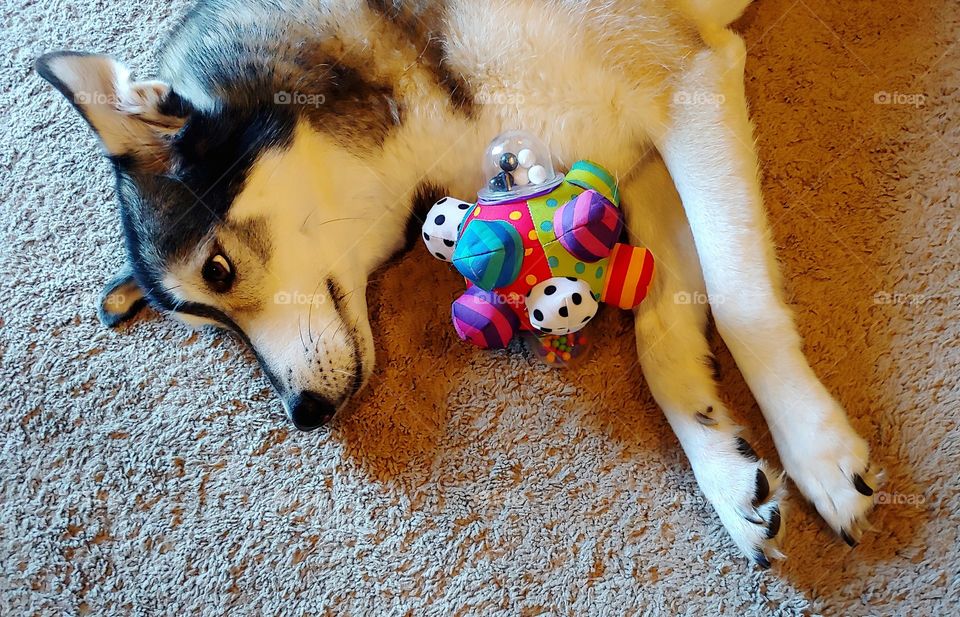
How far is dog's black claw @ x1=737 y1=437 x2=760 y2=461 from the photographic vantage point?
5.10ft

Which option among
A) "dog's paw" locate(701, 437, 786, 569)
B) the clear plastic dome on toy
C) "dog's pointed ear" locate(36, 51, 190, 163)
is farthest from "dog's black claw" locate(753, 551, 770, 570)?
→ "dog's pointed ear" locate(36, 51, 190, 163)

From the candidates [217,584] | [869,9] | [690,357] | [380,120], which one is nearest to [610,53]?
[380,120]

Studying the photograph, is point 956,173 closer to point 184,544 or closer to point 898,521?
point 898,521

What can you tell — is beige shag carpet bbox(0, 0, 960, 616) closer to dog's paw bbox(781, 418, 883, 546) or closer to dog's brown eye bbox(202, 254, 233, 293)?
dog's paw bbox(781, 418, 883, 546)

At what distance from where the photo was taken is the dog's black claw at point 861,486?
4.81ft

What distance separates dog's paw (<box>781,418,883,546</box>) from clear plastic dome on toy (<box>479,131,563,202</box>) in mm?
835

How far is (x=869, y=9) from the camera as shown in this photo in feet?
6.48

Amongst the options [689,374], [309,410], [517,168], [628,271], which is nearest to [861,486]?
[689,374]

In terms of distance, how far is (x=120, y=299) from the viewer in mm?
1931

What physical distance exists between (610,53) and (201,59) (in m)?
1.01

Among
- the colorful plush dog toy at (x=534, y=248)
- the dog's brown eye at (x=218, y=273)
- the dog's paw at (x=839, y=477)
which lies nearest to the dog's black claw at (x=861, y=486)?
the dog's paw at (x=839, y=477)

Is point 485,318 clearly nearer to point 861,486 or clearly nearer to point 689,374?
point 689,374

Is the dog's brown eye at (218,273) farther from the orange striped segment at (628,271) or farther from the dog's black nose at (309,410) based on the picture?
the orange striped segment at (628,271)

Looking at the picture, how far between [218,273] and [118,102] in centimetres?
44
